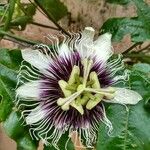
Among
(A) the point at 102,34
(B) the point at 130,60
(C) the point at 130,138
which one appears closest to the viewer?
(C) the point at 130,138

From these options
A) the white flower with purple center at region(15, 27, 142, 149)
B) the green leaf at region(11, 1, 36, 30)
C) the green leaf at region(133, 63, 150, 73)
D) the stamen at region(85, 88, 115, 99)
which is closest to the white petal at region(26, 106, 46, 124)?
the white flower with purple center at region(15, 27, 142, 149)

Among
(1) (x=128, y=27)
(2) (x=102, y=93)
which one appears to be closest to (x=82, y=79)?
(2) (x=102, y=93)

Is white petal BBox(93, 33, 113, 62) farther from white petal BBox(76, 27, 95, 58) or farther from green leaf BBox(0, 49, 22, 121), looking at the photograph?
green leaf BBox(0, 49, 22, 121)

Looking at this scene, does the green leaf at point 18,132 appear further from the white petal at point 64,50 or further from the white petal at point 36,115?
the white petal at point 64,50

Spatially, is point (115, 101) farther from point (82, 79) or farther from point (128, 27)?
point (128, 27)

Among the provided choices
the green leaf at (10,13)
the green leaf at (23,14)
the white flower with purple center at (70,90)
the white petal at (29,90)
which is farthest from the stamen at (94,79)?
the green leaf at (23,14)

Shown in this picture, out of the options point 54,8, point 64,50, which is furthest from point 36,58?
point 54,8

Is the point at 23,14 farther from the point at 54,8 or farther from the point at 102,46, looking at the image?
the point at 102,46
